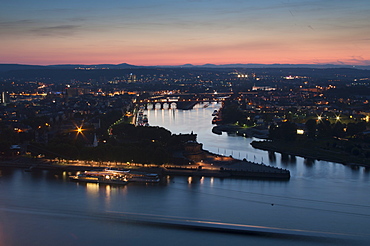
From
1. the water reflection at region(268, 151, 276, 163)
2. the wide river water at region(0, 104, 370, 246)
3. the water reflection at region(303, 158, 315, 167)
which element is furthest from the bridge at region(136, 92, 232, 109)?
the wide river water at region(0, 104, 370, 246)

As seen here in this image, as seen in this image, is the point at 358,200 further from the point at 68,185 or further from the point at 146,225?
the point at 68,185

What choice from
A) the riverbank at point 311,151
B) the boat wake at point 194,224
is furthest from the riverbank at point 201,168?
the boat wake at point 194,224

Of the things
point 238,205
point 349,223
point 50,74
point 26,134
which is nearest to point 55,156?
point 26,134

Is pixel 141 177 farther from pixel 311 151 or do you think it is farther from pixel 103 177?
pixel 311 151

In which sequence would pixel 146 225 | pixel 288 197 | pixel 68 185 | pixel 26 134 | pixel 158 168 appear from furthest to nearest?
pixel 26 134
pixel 158 168
pixel 68 185
pixel 288 197
pixel 146 225

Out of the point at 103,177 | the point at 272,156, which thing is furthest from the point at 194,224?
the point at 272,156

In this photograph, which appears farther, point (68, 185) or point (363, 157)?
point (363, 157)

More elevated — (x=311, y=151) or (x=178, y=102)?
(x=178, y=102)
